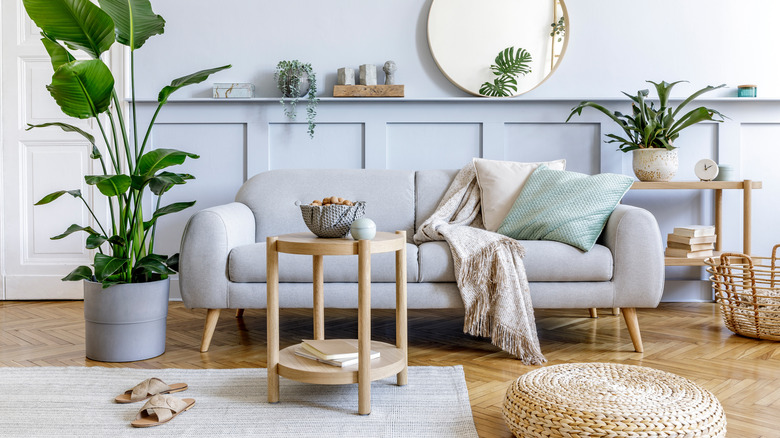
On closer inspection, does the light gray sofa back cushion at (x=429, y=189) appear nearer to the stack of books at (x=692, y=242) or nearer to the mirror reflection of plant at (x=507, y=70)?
the mirror reflection of plant at (x=507, y=70)

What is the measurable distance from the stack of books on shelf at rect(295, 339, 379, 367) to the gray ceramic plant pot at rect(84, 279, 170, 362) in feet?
2.33

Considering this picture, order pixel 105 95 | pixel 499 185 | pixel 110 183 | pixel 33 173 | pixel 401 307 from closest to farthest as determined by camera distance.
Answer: pixel 401 307 → pixel 110 183 → pixel 105 95 → pixel 499 185 → pixel 33 173

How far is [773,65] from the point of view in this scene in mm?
3543

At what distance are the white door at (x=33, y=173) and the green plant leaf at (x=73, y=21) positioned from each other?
1.32 meters

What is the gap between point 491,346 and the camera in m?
2.66

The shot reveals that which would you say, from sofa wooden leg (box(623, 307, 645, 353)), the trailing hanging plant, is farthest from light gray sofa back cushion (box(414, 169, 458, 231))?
sofa wooden leg (box(623, 307, 645, 353))

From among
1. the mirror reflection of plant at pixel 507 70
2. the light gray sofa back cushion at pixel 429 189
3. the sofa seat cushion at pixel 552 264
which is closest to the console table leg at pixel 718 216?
the mirror reflection of plant at pixel 507 70

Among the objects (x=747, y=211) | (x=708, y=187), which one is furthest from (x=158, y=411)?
(x=747, y=211)

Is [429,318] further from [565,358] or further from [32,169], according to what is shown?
[32,169]

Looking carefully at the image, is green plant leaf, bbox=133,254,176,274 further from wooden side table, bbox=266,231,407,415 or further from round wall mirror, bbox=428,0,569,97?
round wall mirror, bbox=428,0,569,97

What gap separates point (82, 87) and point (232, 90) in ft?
4.22

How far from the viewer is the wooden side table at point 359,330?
183cm

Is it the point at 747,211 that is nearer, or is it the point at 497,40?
the point at 747,211

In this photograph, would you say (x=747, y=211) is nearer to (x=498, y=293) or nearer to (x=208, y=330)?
(x=498, y=293)
